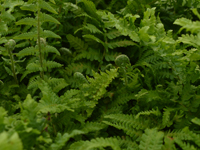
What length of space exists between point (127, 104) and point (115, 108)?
0.35ft

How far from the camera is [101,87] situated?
133 centimetres

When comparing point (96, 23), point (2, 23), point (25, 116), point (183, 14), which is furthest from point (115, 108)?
point (183, 14)

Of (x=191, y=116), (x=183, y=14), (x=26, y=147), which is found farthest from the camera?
(x=183, y=14)

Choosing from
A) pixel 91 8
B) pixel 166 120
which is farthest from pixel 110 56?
pixel 166 120

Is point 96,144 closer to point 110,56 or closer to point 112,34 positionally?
point 110,56

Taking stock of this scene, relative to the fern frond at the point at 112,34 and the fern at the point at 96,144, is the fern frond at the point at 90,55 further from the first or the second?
the fern at the point at 96,144

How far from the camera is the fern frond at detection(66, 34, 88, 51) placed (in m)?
1.75

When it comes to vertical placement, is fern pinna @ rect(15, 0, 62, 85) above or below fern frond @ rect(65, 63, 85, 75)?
above

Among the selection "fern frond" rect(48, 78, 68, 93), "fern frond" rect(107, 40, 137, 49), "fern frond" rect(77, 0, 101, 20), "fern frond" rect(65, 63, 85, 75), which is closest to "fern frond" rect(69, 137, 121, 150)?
"fern frond" rect(48, 78, 68, 93)

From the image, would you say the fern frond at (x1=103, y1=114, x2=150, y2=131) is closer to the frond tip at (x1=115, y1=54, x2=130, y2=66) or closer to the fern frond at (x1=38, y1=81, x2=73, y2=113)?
the fern frond at (x1=38, y1=81, x2=73, y2=113)

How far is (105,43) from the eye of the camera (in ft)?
5.51

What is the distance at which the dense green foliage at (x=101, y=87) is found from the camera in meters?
1.02

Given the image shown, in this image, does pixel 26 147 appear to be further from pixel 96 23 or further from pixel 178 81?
pixel 96 23

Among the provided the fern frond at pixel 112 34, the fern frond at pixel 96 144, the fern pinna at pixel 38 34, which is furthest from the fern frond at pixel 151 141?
the fern frond at pixel 112 34
